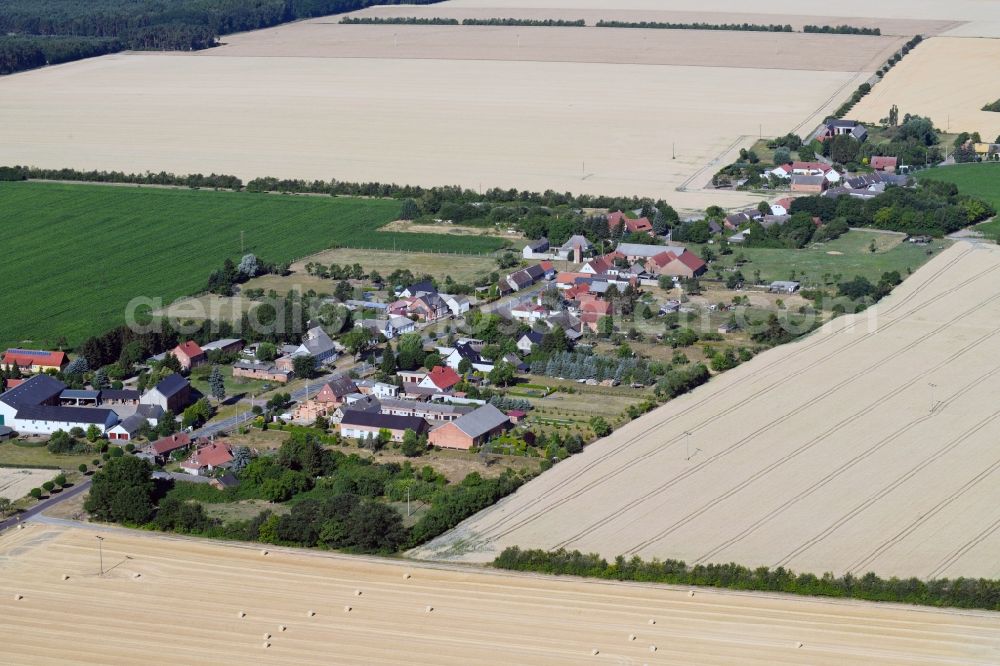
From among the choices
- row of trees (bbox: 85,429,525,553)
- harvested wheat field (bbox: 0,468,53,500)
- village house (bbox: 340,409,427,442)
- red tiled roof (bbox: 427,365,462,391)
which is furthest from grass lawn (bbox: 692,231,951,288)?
harvested wheat field (bbox: 0,468,53,500)

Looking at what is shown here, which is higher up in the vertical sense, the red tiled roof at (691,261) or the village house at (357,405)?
the red tiled roof at (691,261)

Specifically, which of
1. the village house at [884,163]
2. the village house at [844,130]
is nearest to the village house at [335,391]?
the village house at [884,163]

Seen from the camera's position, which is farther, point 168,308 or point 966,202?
point 966,202

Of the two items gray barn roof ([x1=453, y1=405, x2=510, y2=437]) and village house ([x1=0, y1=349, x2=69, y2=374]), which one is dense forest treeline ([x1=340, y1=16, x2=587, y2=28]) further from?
gray barn roof ([x1=453, y1=405, x2=510, y2=437])

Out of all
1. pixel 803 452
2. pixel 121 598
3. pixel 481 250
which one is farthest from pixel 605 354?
pixel 121 598

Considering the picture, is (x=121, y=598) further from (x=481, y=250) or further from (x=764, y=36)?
(x=764, y=36)

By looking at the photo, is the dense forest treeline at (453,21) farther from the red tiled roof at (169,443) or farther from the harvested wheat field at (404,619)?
Answer: the harvested wheat field at (404,619)
